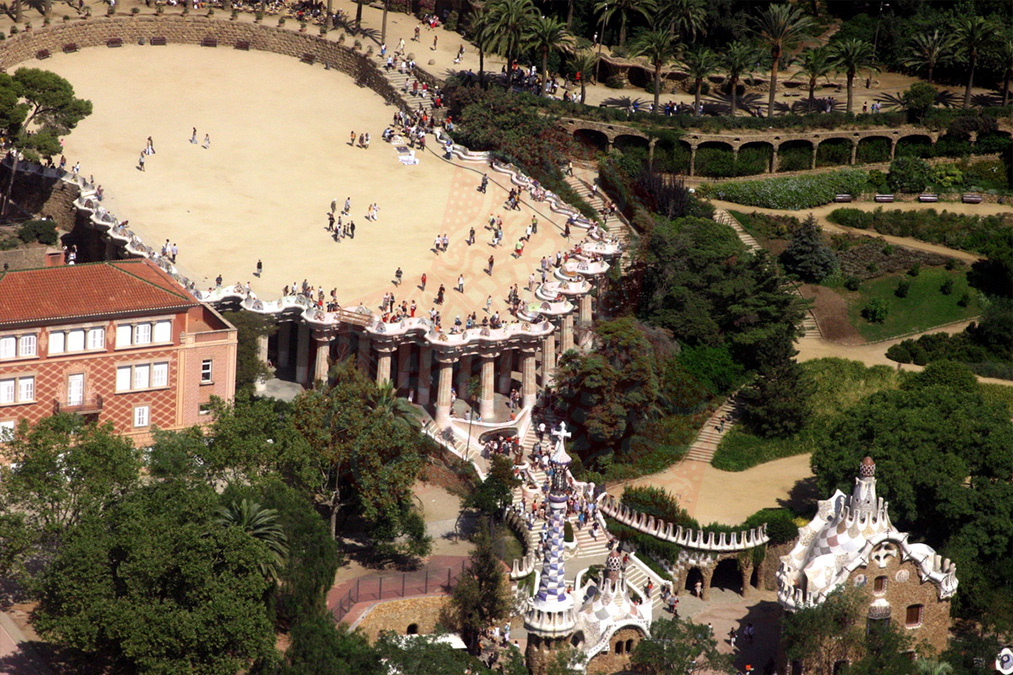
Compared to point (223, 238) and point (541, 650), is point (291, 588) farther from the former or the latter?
point (223, 238)

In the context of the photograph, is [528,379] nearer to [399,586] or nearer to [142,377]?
[399,586]

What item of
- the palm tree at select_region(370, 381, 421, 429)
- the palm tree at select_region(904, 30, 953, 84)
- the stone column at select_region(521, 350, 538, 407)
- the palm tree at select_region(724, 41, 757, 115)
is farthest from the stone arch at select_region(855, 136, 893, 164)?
the palm tree at select_region(370, 381, 421, 429)

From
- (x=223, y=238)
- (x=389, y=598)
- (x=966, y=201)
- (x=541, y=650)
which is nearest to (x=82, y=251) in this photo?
(x=223, y=238)

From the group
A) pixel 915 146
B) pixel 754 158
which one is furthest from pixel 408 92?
pixel 915 146

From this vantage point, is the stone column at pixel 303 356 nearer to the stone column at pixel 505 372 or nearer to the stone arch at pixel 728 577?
the stone column at pixel 505 372

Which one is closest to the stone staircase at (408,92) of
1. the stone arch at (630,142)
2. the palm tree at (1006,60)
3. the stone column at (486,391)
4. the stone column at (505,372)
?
the stone arch at (630,142)

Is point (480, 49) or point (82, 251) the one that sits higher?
point (480, 49)
